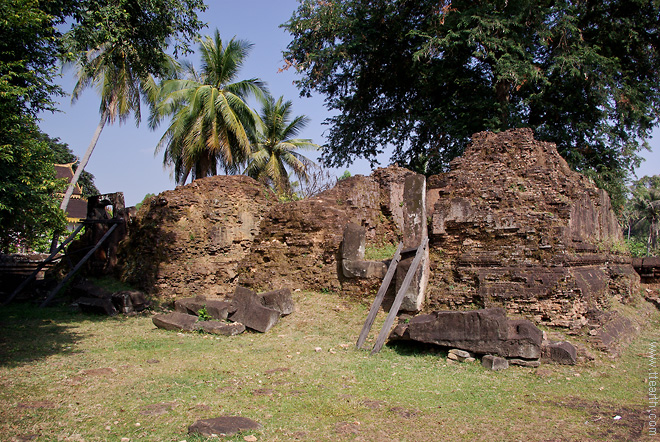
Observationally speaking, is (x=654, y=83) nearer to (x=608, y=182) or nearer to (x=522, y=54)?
(x=608, y=182)

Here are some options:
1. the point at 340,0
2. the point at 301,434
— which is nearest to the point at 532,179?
the point at 301,434

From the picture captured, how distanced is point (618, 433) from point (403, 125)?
1632cm

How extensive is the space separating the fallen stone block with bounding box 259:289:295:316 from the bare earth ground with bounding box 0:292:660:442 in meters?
1.05

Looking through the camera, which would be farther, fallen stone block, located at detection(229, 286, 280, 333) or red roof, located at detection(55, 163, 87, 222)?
red roof, located at detection(55, 163, 87, 222)

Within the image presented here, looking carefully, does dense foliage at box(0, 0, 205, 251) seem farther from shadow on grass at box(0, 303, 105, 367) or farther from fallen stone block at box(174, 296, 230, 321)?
fallen stone block at box(174, 296, 230, 321)

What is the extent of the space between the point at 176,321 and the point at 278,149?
57.9 ft

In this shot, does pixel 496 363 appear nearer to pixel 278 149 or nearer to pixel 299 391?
pixel 299 391

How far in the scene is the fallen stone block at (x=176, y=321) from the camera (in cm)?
934

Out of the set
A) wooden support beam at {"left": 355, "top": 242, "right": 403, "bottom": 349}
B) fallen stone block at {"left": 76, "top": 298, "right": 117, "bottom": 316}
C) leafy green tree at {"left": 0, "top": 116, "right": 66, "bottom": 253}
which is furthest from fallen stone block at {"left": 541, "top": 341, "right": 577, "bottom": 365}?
fallen stone block at {"left": 76, "top": 298, "right": 117, "bottom": 316}

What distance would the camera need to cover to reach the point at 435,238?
10070 millimetres

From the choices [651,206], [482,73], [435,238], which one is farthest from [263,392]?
[651,206]

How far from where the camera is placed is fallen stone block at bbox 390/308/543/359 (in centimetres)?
695

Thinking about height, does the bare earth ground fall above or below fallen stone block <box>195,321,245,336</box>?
below

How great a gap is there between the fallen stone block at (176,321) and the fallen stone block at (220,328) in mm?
157
